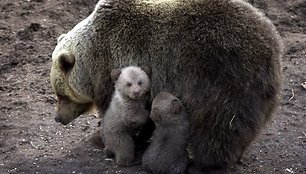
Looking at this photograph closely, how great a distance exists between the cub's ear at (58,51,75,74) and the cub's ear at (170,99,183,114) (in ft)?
3.87

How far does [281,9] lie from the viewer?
10695 mm

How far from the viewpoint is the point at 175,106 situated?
21.9 feet

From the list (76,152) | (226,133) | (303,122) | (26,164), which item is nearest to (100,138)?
(76,152)

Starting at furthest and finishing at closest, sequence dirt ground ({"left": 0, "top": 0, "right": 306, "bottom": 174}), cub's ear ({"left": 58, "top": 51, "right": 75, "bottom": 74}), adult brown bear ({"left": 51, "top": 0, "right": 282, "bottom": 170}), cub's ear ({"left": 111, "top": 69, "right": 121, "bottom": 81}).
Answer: dirt ground ({"left": 0, "top": 0, "right": 306, "bottom": 174})
cub's ear ({"left": 58, "top": 51, "right": 75, "bottom": 74})
cub's ear ({"left": 111, "top": 69, "right": 121, "bottom": 81})
adult brown bear ({"left": 51, "top": 0, "right": 282, "bottom": 170})

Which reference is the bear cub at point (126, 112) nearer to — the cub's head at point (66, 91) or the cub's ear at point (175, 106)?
the cub's ear at point (175, 106)

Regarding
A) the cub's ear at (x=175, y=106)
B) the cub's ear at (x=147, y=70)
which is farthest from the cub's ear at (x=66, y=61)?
the cub's ear at (x=175, y=106)

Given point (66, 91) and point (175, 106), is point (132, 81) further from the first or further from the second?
point (66, 91)

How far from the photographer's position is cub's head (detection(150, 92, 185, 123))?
21.8 ft

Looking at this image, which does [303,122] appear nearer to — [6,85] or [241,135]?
[241,135]

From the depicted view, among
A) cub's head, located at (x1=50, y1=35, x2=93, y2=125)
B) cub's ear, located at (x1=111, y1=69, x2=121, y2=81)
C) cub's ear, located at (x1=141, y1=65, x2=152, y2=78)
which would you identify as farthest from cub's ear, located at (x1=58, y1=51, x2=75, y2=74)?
cub's ear, located at (x1=141, y1=65, x2=152, y2=78)

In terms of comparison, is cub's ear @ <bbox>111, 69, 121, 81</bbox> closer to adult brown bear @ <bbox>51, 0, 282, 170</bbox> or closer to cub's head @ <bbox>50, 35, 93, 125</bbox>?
adult brown bear @ <bbox>51, 0, 282, 170</bbox>

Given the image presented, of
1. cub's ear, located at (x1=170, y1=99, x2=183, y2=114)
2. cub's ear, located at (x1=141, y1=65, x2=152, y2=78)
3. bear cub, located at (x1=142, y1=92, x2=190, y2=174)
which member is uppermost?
cub's ear, located at (x1=141, y1=65, x2=152, y2=78)

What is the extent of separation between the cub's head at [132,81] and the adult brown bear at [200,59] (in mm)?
177

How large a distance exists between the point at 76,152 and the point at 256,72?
2077 mm
